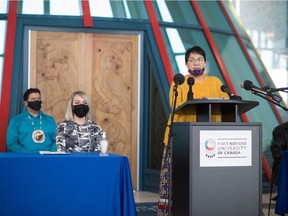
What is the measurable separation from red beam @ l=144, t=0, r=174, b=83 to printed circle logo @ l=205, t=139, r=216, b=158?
4.76 metres

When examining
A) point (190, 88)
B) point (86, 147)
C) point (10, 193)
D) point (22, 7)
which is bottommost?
point (10, 193)

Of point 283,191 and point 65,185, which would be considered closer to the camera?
point 65,185

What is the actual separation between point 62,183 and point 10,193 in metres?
0.46

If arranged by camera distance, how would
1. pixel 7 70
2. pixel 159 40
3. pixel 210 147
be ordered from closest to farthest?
pixel 210 147 < pixel 7 70 < pixel 159 40

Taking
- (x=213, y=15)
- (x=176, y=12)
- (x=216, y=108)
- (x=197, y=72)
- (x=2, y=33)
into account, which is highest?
(x=213, y=15)

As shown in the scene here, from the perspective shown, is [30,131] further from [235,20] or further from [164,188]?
[235,20]

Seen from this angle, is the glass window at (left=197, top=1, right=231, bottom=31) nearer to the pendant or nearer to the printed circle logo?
the pendant

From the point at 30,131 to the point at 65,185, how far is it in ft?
7.18

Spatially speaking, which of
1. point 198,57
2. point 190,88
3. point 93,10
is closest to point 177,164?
point 190,88

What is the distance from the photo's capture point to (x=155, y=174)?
367 inches

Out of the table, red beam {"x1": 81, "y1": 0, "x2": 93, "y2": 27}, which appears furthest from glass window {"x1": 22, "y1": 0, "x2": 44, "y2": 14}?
the table

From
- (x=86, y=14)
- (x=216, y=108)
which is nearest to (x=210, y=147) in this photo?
(x=216, y=108)

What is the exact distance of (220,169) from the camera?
178 inches

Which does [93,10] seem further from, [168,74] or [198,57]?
[198,57]
